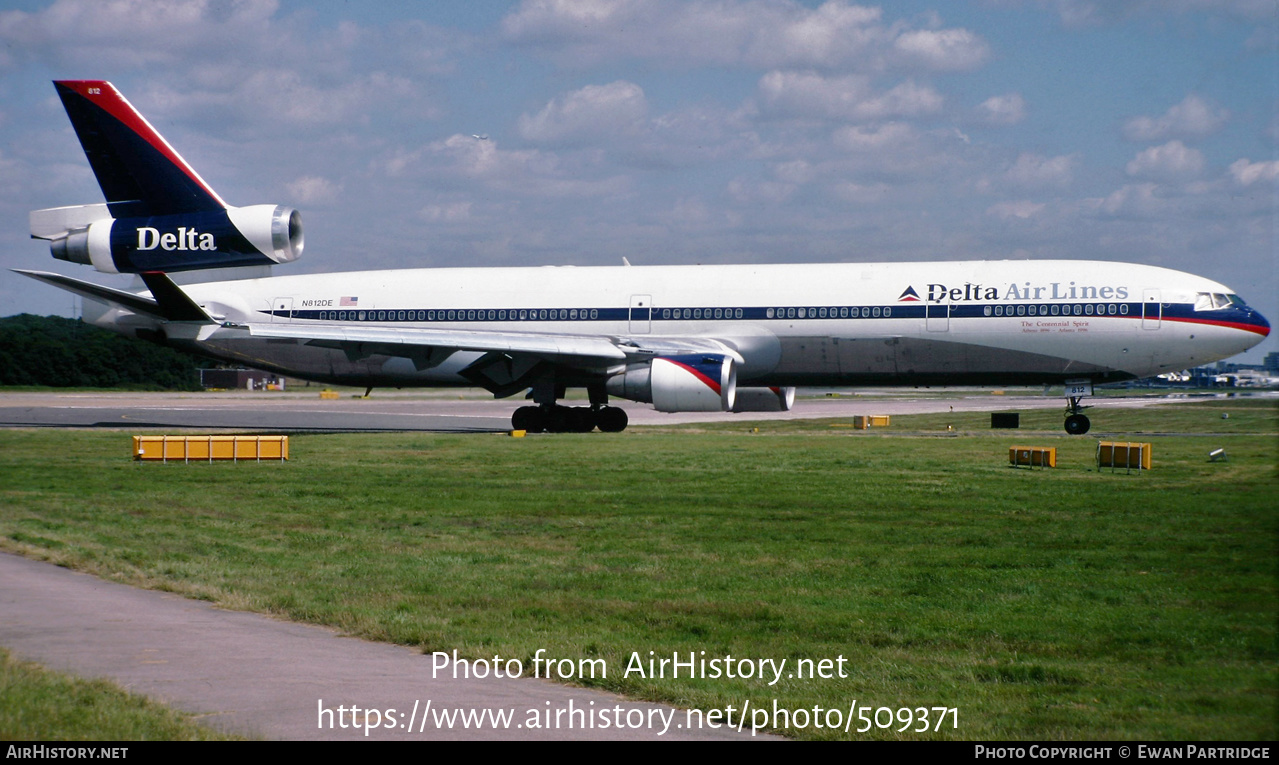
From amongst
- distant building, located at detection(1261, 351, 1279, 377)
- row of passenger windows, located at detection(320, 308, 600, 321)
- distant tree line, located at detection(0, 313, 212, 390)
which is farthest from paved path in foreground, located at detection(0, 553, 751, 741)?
distant tree line, located at detection(0, 313, 212, 390)

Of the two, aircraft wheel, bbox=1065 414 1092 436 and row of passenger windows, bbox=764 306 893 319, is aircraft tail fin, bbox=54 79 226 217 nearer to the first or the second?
row of passenger windows, bbox=764 306 893 319

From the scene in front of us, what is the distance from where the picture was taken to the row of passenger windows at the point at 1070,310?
3075 cm

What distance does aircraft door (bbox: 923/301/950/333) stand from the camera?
31.1 metres

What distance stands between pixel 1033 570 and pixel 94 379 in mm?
82372

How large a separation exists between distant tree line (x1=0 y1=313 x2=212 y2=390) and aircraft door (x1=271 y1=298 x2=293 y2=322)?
33.4 m

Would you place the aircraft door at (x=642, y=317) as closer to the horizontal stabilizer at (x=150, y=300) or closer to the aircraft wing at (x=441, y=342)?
the aircraft wing at (x=441, y=342)

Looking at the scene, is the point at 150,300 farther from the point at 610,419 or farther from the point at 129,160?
the point at 610,419

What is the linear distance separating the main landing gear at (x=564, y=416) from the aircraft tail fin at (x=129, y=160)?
11.9 metres

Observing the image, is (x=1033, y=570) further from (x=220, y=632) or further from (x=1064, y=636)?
(x=220, y=632)

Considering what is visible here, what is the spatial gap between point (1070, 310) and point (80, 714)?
28.7 metres

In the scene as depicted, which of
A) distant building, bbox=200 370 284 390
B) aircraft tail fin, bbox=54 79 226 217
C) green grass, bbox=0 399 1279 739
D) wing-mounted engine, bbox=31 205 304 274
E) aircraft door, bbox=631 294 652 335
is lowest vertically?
green grass, bbox=0 399 1279 739

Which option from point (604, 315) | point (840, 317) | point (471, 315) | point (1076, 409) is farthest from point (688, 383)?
point (1076, 409)

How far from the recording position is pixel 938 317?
31.1m

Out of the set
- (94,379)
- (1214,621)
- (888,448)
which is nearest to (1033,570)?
(1214,621)
